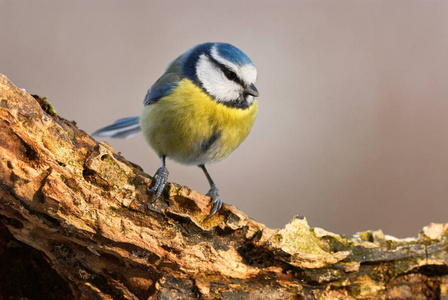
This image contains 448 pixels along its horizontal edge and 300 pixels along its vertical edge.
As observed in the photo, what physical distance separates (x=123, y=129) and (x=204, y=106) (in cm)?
61

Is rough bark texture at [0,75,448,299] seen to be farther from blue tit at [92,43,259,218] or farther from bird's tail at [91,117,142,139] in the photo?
bird's tail at [91,117,142,139]

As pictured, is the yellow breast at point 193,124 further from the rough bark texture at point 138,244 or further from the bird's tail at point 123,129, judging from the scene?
the bird's tail at point 123,129

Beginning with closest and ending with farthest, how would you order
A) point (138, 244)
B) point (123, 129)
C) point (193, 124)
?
point (138, 244), point (193, 124), point (123, 129)

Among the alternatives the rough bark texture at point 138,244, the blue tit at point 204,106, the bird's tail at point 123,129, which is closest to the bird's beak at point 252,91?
the blue tit at point 204,106

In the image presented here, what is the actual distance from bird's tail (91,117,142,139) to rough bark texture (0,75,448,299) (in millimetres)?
716

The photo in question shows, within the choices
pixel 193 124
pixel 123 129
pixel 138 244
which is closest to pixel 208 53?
pixel 193 124

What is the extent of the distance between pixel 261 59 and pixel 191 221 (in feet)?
5.21

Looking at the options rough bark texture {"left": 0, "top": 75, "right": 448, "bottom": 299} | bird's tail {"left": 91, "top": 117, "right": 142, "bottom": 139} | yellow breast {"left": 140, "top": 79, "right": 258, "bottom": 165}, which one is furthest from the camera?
bird's tail {"left": 91, "top": 117, "right": 142, "bottom": 139}

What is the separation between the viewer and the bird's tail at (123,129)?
1.86m

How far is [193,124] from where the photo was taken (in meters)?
1.37

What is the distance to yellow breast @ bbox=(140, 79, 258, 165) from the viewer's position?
1.38m

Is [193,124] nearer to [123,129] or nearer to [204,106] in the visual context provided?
[204,106]

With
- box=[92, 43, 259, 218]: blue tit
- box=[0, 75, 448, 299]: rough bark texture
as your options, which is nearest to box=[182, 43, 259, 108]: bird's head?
box=[92, 43, 259, 218]: blue tit

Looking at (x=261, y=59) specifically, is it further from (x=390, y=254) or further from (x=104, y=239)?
(x=104, y=239)
